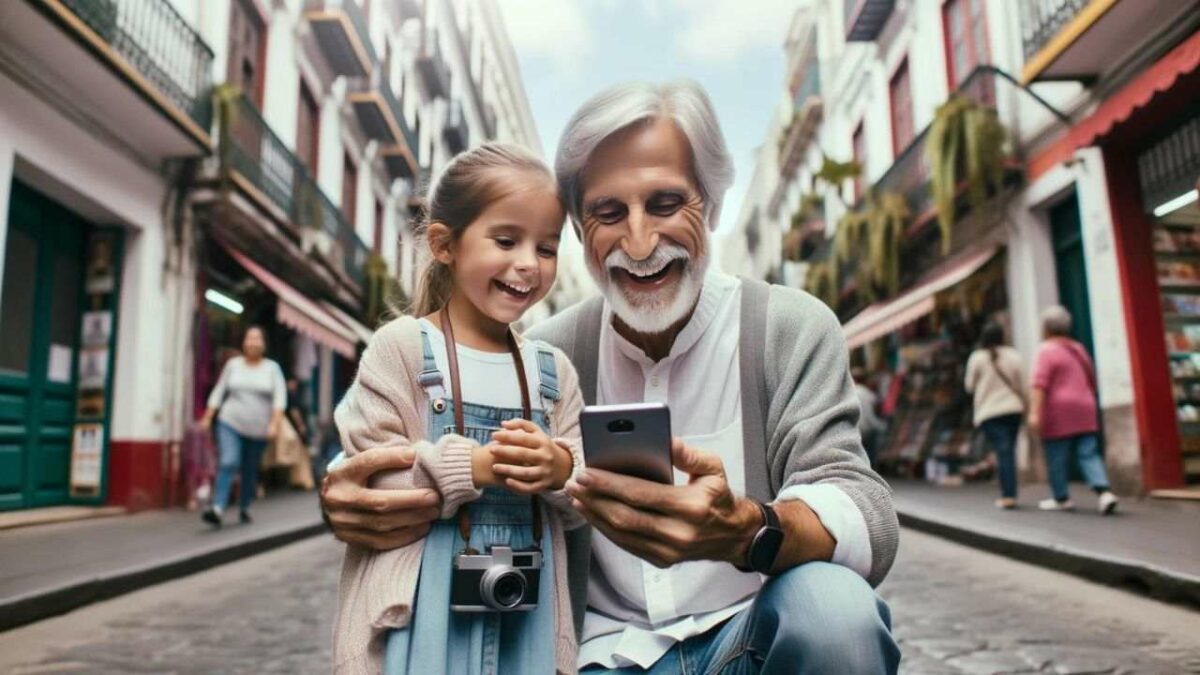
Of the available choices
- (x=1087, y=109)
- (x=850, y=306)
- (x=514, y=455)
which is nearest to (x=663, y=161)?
(x=514, y=455)


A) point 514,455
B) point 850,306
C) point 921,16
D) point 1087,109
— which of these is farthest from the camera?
point 850,306

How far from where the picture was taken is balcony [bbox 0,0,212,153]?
7.63m

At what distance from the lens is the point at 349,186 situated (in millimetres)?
19547

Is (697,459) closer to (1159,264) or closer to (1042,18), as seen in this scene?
(1159,264)

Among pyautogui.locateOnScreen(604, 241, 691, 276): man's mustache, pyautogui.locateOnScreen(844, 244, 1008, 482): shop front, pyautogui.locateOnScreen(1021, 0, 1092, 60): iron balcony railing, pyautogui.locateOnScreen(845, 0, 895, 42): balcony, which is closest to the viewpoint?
pyautogui.locateOnScreen(604, 241, 691, 276): man's mustache

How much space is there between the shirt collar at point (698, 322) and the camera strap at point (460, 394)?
9.6 inches

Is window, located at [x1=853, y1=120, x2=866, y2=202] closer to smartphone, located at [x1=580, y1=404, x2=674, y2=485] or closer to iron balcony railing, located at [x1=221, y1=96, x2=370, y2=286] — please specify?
iron balcony railing, located at [x1=221, y1=96, x2=370, y2=286]

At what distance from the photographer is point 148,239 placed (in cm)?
1047

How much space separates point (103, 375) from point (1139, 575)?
9.50m

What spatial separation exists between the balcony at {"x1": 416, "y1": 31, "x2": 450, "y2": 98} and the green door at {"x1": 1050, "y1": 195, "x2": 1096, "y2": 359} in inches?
707

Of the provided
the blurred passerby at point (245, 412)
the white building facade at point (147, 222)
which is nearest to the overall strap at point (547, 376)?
the white building facade at point (147, 222)

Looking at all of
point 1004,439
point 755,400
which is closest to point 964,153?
point 1004,439

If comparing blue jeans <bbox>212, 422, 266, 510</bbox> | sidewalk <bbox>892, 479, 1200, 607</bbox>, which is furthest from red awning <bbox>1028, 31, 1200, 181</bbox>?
blue jeans <bbox>212, 422, 266, 510</bbox>

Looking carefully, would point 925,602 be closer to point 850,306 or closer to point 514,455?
point 514,455
